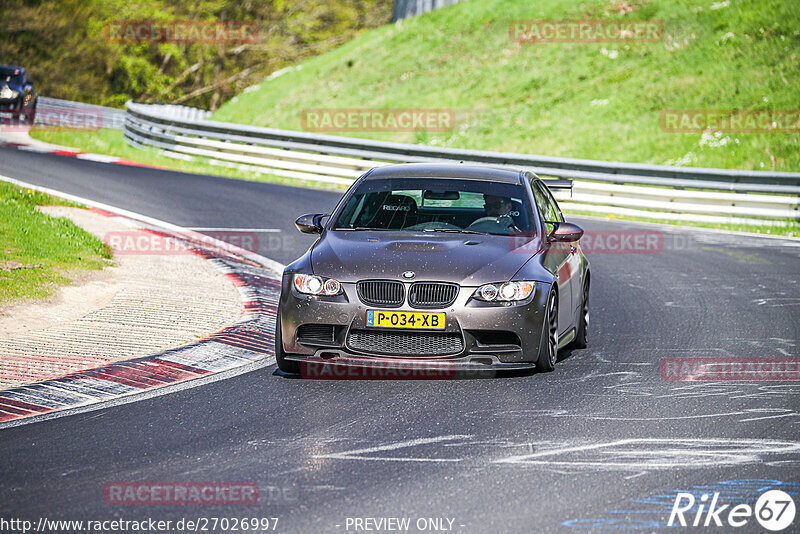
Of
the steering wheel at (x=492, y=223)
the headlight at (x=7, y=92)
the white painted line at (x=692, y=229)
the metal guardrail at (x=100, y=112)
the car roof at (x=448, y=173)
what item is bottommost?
the white painted line at (x=692, y=229)

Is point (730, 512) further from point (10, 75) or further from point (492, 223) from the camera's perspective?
point (10, 75)

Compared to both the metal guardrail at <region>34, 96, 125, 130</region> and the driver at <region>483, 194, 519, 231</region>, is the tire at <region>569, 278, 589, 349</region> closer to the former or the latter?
the driver at <region>483, 194, 519, 231</region>

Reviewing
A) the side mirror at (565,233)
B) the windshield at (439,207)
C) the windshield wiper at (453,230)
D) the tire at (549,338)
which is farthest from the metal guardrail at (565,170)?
the tire at (549,338)

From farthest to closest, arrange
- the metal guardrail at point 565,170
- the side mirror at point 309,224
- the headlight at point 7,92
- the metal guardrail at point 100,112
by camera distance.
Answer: the metal guardrail at point 100,112, the headlight at point 7,92, the metal guardrail at point 565,170, the side mirror at point 309,224

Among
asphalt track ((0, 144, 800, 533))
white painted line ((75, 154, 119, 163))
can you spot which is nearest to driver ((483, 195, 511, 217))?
asphalt track ((0, 144, 800, 533))

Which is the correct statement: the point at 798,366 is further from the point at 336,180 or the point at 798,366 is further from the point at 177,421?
the point at 336,180

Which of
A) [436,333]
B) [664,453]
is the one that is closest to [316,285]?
[436,333]

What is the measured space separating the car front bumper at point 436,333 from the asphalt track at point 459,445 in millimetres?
217

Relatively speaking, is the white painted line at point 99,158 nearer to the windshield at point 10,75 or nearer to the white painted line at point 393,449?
the windshield at point 10,75

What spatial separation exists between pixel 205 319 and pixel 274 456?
13.7ft

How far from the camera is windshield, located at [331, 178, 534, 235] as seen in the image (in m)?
9.19

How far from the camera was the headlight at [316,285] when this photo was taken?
812 cm

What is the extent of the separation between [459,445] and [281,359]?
7.15 feet

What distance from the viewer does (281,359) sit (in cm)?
835
